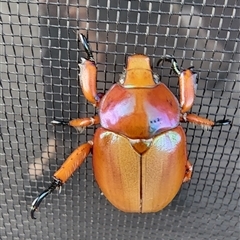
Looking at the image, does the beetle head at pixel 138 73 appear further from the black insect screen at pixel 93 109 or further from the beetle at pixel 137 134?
the black insect screen at pixel 93 109

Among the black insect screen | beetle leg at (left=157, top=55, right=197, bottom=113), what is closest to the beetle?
beetle leg at (left=157, top=55, right=197, bottom=113)

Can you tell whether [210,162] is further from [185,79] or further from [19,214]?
[19,214]

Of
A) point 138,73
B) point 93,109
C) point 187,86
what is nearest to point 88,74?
point 138,73

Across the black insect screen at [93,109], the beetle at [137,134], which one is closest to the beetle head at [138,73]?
the beetle at [137,134]

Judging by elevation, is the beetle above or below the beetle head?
below

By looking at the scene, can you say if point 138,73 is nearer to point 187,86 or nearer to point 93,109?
point 187,86

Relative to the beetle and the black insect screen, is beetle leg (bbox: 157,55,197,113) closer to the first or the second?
the beetle

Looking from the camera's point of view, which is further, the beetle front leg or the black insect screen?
the black insect screen

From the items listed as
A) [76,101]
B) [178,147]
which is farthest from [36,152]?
[178,147]
